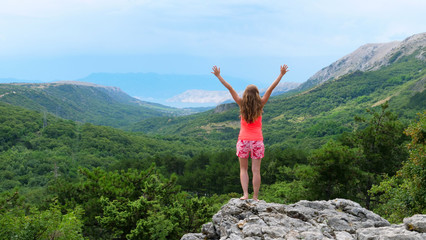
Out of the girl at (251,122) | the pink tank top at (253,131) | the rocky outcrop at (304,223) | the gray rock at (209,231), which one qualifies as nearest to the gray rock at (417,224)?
the rocky outcrop at (304,223)

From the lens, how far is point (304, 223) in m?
7.82

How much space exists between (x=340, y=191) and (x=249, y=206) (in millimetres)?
14283

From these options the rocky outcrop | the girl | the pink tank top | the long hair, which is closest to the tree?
the rocky outcrop

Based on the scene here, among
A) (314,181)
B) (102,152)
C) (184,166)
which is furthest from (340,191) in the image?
(102,152)

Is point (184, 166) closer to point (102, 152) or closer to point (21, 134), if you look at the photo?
point (102, 152)

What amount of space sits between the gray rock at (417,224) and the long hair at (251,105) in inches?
181

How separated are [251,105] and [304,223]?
3.55 m

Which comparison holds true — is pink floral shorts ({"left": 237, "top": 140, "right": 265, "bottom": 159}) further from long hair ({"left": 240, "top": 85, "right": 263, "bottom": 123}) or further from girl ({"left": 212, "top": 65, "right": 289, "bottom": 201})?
long hair ({"left": 240, "top": 85, "right": 263, "bottom": 123})

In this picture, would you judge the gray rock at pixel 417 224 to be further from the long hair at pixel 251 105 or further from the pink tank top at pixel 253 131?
the long hair at pixel 251 105

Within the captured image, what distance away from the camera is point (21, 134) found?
13112cm

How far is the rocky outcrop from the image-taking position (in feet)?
22.6

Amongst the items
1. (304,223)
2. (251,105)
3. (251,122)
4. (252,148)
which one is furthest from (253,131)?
(304,223)

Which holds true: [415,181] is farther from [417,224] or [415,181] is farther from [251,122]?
[251,122]

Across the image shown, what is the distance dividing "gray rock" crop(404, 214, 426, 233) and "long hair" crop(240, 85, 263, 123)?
181 inches
